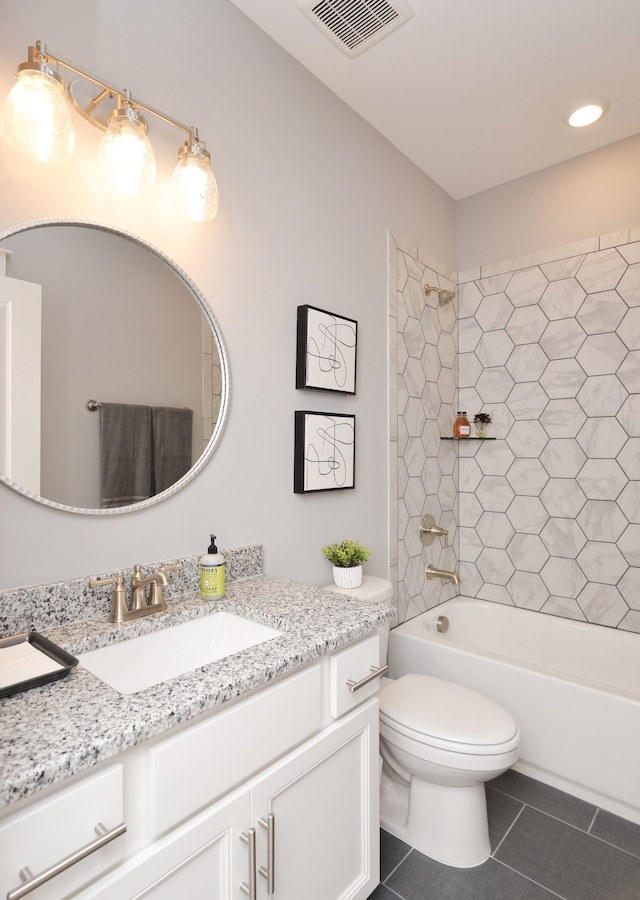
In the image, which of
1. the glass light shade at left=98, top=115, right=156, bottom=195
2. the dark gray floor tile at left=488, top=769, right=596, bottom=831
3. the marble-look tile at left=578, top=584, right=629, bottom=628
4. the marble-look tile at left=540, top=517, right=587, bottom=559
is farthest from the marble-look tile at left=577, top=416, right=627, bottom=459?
the glass light shade at left=98, top=115, right=156, bottom=195

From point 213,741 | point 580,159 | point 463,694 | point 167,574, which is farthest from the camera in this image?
point 580,159

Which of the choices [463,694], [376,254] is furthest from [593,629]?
[376,254]

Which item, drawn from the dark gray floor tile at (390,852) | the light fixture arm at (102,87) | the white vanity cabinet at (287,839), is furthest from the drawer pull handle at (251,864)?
the light fixture arm at (102,87)

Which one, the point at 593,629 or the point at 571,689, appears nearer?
the point at 571,689

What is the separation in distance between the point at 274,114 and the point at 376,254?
73 centimetres

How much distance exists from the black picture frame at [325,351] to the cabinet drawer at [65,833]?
1384 millimetres

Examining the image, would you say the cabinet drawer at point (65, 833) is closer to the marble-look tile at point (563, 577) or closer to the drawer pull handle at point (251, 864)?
the drawer pull handle at point (251, 864)

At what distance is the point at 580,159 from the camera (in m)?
2.56

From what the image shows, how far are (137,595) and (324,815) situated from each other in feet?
2.27

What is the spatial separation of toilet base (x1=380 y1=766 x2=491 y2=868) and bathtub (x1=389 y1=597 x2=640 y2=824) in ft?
1.51

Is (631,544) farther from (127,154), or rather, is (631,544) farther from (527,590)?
(127,154)

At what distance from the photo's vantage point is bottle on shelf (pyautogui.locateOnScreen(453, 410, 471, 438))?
2.81 metres

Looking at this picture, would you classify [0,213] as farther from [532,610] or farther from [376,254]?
[532,610]

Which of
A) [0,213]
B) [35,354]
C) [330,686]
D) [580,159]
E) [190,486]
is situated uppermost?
[580,159]
